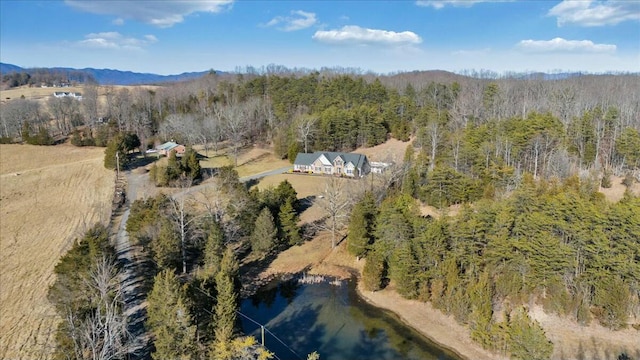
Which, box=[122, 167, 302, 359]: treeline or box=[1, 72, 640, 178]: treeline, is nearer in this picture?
box=[122, 167, 302, 359]: treeline

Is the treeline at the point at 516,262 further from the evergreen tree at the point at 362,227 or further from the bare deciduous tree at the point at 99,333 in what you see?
the bare deciduous tree at the point at 99,333

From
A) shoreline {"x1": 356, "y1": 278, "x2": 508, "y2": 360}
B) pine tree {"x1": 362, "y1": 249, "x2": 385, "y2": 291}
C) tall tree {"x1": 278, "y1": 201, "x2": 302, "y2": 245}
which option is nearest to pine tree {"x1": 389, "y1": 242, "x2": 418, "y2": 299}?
shoreline {"x1": 356, "y1": 278, "x2": 508, "y2": 360}

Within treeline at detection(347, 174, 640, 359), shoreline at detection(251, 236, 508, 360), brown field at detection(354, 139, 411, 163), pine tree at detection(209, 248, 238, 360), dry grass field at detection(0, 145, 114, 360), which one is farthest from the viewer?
brown field at detection(354, 139, 411, 163)

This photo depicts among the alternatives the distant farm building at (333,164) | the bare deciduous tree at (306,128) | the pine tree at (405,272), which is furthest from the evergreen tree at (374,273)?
the bare deciduous tree at (306,128)

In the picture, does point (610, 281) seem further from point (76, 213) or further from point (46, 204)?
point (46, 204)

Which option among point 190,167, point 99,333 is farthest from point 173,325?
point 190,167

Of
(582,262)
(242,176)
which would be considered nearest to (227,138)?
(242,176)

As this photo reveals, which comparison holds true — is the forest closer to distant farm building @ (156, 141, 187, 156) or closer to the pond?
the pond
